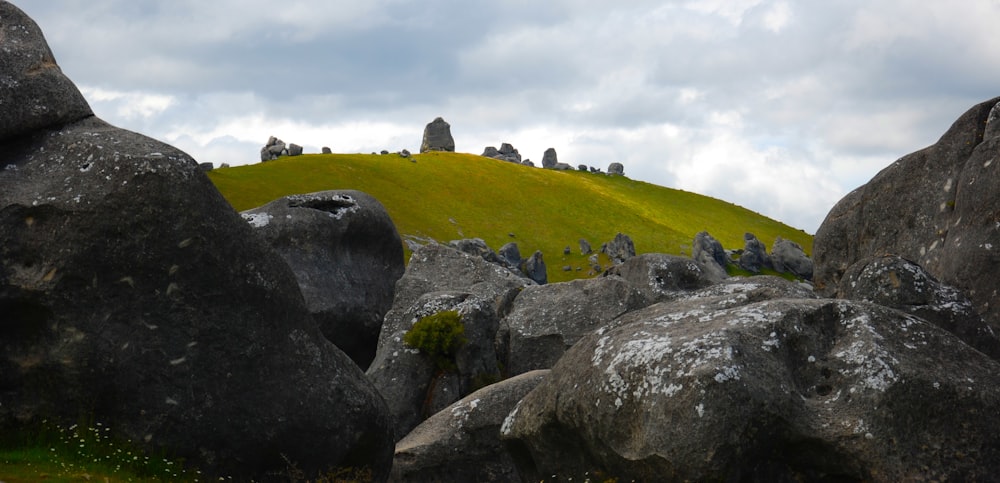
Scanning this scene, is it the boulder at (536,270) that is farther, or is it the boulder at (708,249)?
the boulder at (708,249)

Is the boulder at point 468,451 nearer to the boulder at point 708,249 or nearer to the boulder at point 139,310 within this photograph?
the boulder at point 139,310

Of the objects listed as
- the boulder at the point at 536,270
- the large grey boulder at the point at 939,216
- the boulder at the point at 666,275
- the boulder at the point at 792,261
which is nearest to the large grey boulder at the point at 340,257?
the boulder at the point at 666,275

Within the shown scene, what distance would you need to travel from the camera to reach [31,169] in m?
17.5

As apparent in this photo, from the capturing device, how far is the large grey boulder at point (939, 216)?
25.1m

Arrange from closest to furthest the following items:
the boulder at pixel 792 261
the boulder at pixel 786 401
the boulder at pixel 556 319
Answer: the boulder at pixel 786 401
the boulder at pixel 556 319
the boulder at pixel 792 261

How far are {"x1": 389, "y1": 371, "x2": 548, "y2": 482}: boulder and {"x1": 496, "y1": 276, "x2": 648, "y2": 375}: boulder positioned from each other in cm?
722

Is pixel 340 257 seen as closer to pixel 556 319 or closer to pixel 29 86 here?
pixel 556 319

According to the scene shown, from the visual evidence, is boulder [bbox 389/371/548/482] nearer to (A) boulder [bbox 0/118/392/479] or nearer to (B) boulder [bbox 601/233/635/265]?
(A) boulder [bbox 0/118/392/479]

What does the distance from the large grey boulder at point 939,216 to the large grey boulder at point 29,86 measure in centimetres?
2201

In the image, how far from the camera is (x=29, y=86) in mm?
18062

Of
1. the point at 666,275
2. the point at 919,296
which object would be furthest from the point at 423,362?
the point at 919,296

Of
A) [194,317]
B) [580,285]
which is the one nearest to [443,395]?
[580,285]

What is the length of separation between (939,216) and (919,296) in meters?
9.00

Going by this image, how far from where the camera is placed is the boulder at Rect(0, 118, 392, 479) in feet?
54.4
